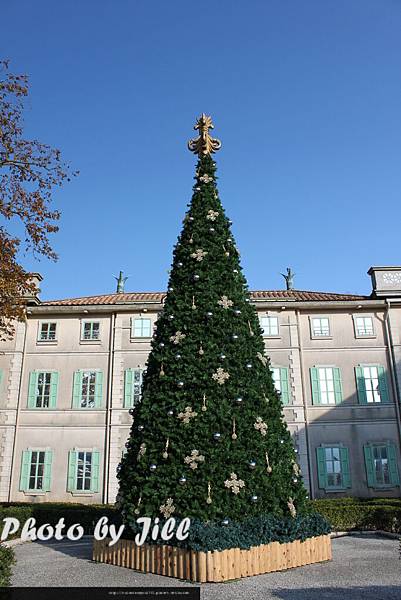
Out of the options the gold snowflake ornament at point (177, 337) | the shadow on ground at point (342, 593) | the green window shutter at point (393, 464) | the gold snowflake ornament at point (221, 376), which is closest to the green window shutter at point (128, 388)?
the green window shutter at point (393, 464)

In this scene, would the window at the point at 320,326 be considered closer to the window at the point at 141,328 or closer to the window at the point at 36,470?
the window at the point at 141,328

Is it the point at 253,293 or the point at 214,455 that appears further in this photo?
the point at 253,293

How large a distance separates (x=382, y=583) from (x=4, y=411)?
15.9m

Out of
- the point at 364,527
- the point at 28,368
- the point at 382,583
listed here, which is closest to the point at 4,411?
the point at 28,368

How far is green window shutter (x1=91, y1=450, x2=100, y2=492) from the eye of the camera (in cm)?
1851

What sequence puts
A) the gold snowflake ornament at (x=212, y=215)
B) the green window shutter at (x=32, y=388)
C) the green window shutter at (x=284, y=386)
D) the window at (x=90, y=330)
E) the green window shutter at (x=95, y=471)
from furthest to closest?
the window at (x=90, y=330) → the green window shutter at (x=32, y=388) → the green window shutter at (x=284, y=386) → the green window shutter at (x=95, y=471) → the gold snowflake ornament at (x=212, y=215)

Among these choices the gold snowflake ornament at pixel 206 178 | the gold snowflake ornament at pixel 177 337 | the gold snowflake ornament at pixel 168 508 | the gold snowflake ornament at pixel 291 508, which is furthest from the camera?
the gold snowflake ornament at pixel 206 178

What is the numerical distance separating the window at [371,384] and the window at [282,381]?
2.75 metres

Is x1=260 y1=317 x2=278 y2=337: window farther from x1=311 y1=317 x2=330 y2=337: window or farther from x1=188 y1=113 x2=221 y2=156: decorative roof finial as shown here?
x1=188 y1=113 x2=221 y2=156: decorative roof finial

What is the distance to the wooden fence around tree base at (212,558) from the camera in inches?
285

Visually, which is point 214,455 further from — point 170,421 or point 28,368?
point 28,368

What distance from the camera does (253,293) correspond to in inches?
890

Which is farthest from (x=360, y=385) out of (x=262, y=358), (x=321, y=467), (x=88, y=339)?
(x=262, y=358)

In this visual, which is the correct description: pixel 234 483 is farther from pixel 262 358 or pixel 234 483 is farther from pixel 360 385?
pixel 360 385
